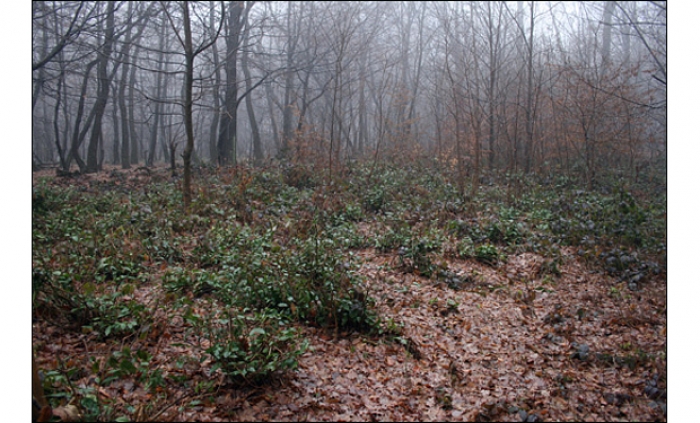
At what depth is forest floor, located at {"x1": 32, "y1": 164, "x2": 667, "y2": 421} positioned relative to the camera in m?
2.85

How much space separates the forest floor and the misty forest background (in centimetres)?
2

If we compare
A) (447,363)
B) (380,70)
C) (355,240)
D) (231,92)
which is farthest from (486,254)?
(380,70)

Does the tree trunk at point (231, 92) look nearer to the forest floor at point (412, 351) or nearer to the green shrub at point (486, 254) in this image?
the forest floor at point (412, 351)

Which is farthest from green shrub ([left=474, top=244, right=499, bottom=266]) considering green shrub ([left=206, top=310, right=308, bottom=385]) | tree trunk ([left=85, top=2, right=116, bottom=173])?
tree trunk ([left=85, top=2, right=116, bottom=173])

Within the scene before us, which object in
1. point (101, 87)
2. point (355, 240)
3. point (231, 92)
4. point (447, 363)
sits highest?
point (231, 92)

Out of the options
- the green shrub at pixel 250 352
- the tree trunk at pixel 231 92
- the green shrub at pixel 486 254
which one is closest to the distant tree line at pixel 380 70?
the tree trunk at pixel 231 92

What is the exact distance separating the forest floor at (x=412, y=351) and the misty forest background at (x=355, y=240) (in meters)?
0.02

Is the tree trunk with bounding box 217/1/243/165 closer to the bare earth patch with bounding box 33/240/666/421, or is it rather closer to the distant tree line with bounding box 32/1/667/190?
the distant tree line with bounding box 32/1/667/190

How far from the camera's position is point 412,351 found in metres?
3.75

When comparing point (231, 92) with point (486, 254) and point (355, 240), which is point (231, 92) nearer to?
point (355, 240)

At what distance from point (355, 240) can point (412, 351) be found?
2.71 metres

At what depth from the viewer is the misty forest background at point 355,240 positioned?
3049 mm

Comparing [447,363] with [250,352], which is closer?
[250,352]
